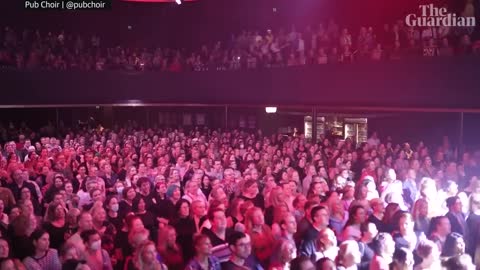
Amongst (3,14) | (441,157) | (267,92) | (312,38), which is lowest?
(441,157)

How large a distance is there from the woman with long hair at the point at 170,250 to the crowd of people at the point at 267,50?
9687 millimetres

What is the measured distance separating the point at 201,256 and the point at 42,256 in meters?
1.50

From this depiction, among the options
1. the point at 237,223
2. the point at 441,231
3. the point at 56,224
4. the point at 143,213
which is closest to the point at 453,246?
the point at 441,231

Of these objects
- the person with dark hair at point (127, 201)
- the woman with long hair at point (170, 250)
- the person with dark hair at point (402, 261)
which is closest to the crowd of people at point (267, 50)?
the person with dark hair at point (127, 201)

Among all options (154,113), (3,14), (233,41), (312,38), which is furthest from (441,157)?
(3,14)

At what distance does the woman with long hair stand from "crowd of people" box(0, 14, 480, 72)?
9687mm

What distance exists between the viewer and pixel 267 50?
59.0 feet

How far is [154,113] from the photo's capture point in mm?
25234

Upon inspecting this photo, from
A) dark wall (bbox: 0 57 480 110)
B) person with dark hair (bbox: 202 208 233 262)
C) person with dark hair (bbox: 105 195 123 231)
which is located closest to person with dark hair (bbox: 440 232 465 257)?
person with dark hair (bbox: 202 208 233 262)

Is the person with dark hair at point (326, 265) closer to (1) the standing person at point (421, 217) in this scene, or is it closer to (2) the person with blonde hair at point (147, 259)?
(2) the person with blonde hair at point (147, 259)

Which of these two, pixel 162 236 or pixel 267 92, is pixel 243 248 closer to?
pixel 162 236

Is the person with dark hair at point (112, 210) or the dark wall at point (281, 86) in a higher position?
the dark wall at point (281, 86)

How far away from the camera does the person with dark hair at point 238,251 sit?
533cm

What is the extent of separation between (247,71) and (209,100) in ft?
6.77
